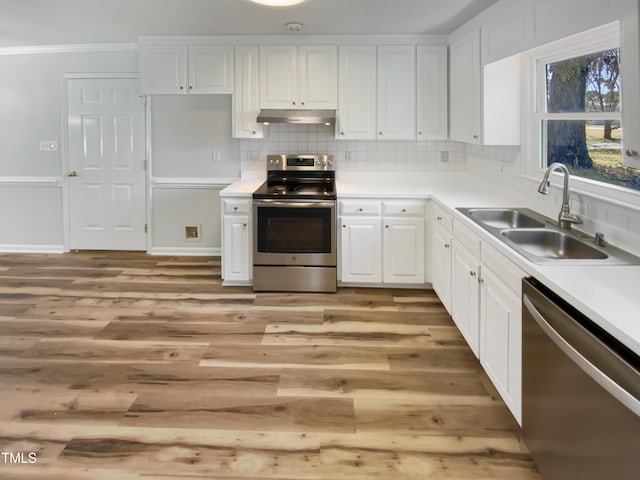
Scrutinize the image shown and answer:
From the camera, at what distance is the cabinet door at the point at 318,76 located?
479 centimetres

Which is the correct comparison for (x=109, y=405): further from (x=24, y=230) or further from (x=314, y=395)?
(x=24, y=230)

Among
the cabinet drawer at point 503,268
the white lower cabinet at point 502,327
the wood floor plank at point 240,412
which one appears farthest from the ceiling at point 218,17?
the wood floor plank at point 240,412

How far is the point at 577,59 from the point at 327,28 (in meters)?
2.19

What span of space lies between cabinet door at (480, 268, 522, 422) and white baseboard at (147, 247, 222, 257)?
3556 millimetres

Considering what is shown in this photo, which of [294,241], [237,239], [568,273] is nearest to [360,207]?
[294,241]

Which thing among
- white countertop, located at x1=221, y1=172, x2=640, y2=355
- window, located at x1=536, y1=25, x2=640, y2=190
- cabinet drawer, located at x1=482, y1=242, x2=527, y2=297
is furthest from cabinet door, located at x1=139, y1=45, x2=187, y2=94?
cabinet drawer, located at x1=482, y1=242, x2=527, y2=297

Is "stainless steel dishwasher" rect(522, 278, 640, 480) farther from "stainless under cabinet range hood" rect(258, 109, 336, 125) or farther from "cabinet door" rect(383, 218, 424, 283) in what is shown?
"stainless under cabinet range hood" rect(258, 109, 336, 125)

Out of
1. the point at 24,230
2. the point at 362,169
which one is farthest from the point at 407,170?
the point at 24,230

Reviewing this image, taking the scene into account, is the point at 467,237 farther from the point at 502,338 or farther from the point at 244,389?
the point at 244,389

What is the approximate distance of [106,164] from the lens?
5746mm

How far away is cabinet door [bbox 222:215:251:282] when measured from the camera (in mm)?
4500

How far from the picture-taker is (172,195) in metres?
5.66

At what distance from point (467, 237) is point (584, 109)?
0.97 meters

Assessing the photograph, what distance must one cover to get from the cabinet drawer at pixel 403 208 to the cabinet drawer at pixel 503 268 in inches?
65.6
